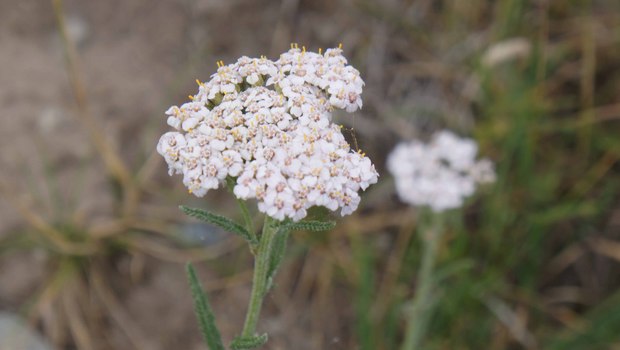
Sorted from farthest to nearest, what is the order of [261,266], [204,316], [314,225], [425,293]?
[425,293], [204,316], [261,266], [314,225]

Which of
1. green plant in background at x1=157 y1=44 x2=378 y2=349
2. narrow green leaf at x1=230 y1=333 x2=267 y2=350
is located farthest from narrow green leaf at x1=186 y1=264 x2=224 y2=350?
narrow green leaf at x1=230 y1=333 x2=267 y2=350

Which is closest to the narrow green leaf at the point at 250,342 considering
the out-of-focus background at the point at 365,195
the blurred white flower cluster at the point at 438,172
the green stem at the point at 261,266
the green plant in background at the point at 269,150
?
the green plant in background at the point at 269,150

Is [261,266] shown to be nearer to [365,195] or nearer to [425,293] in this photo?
[425,293]

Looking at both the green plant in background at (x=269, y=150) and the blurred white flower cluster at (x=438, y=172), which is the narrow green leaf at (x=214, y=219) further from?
the blurred white flower cluster at (x=438, y=172)

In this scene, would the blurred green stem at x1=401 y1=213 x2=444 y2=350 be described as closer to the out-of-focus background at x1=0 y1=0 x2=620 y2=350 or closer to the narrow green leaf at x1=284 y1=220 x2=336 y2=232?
the out-of-focus background at x1=0 y1=0 x2=620 y2=350

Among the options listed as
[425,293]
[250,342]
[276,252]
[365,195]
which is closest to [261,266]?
[276,252]
